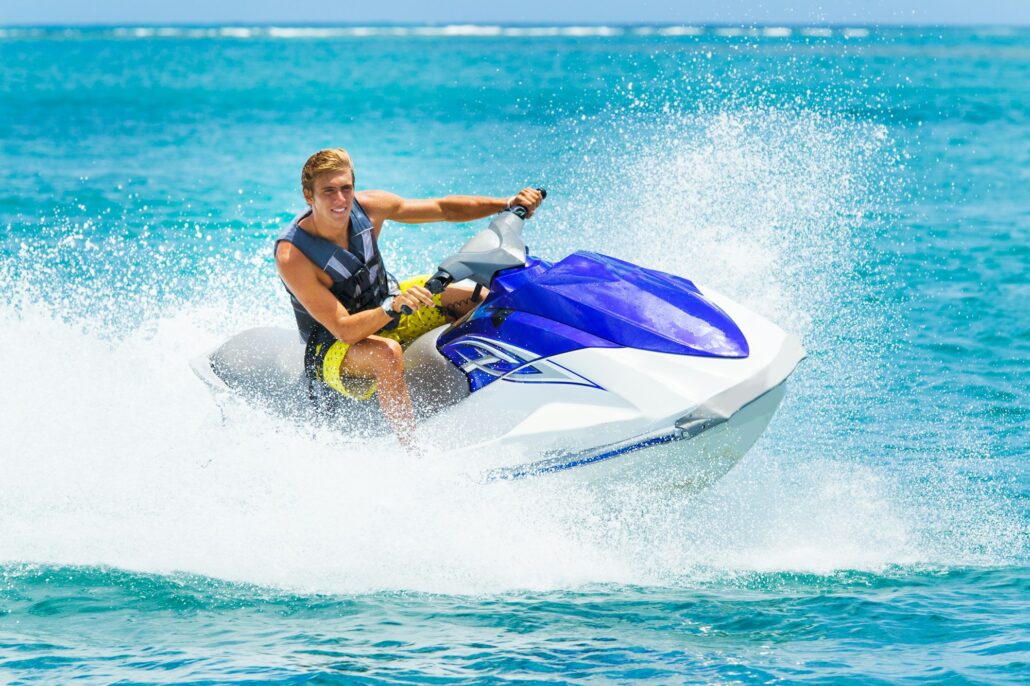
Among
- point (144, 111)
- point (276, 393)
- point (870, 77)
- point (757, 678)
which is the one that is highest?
point (870, 77)

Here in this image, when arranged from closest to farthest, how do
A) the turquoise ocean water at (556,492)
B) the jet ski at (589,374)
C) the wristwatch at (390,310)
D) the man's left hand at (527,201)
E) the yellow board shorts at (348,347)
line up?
the turquoise ocean water at (556,492) → the jet ski at (589,374) → the wristwatch at (390,310) → the yellow board shorts at (348,347) → the man's left hand at (527,201)

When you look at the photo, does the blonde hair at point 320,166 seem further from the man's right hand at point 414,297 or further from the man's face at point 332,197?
the man's right hand at point 414,297

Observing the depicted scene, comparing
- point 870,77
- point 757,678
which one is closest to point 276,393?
point 757,678

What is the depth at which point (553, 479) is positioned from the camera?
13.1ft

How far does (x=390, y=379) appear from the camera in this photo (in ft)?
13.4

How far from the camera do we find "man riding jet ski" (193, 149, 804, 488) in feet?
12.6

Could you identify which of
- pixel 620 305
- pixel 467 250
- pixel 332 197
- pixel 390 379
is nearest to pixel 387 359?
pixel 390 379

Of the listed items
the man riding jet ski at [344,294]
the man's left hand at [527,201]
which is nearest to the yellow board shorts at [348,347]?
the man riding jet ski at [344,294]

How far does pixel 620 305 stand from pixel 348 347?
0.98m

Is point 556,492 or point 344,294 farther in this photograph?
point 344,294

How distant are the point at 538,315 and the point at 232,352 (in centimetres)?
136

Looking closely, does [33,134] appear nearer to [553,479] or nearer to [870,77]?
[553,479]

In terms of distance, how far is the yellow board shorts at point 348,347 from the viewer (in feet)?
13.8

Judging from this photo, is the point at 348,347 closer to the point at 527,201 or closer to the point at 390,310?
the point at 390,310
